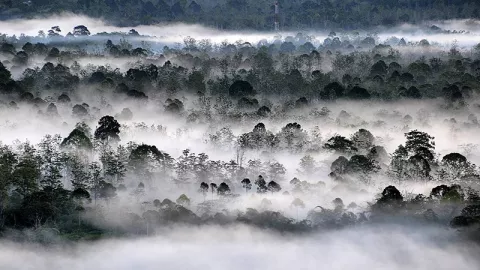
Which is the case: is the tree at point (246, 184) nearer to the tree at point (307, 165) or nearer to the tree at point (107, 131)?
the tree at point (307, 165)

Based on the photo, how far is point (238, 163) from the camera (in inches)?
3007

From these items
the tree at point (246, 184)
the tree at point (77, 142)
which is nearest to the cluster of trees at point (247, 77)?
the tree at point (77, 142)

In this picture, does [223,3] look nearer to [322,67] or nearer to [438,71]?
[322,67]

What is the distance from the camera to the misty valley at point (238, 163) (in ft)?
196

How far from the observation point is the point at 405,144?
7988 centimetres

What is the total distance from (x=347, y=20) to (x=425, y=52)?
39639mm

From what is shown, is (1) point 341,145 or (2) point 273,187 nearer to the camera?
(2) point 273,187

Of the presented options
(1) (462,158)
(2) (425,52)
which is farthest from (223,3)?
(1) (462,158)

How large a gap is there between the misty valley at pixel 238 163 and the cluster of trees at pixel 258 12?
48411 millimetres

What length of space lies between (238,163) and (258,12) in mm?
112671

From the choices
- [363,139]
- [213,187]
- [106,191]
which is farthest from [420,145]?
[106,191]

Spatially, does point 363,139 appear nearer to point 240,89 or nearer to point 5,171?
point 240,89

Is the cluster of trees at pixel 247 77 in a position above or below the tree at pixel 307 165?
above

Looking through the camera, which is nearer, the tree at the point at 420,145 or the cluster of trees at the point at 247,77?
the tree at the point at 420,145
